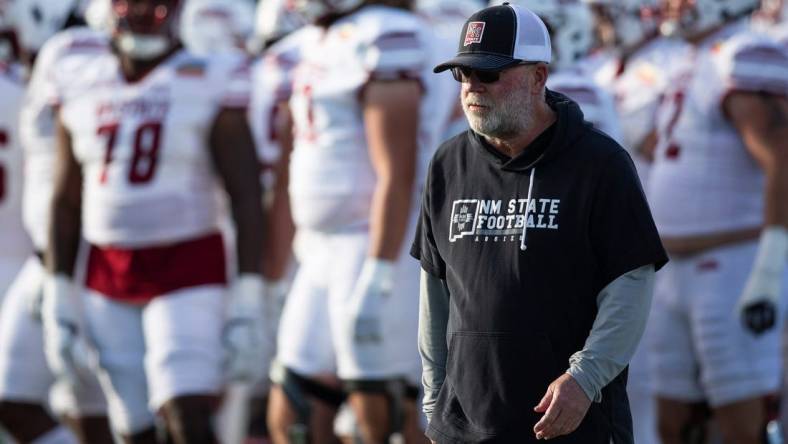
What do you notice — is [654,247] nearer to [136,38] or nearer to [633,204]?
[633,204]

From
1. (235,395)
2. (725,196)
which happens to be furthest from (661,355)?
(235,395)

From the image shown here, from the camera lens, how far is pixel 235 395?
880 cm

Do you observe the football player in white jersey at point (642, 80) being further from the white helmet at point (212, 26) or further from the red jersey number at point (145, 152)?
the white helmet at point (212, 26)

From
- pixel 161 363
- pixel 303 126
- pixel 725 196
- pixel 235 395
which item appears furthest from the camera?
pixel 235 395

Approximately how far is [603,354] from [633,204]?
13.5 inches

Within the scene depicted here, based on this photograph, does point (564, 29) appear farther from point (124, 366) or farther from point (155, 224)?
point (124, 366)

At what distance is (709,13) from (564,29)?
593 millimetres

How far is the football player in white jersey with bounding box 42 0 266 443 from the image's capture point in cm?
664

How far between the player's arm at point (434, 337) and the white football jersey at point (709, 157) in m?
2.99

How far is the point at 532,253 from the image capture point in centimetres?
427

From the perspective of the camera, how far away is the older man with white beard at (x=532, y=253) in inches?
166

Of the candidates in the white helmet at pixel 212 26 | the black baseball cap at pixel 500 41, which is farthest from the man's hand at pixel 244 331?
the white helmet at pixel 212 26

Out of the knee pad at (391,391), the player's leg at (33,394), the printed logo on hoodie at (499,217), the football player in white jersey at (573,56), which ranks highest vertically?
the printed logo on hoodie at (499,217)

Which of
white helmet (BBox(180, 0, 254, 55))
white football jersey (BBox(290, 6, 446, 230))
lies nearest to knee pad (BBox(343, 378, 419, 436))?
white football jersey (BBox(290, 6, 446, 230))
